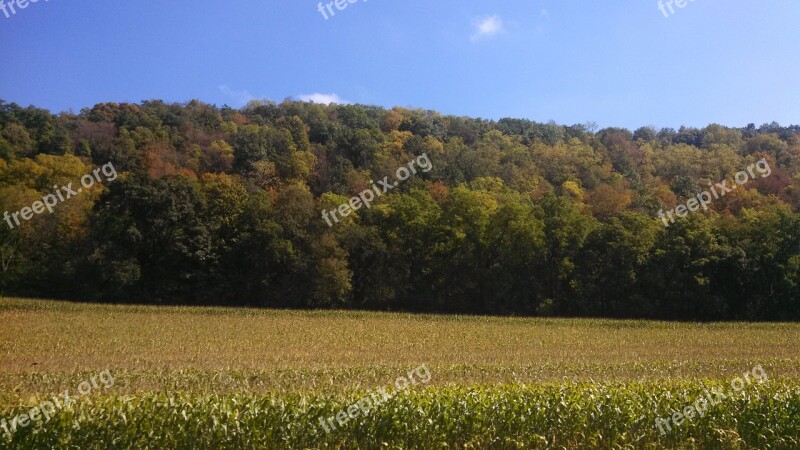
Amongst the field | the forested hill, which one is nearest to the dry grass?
the field

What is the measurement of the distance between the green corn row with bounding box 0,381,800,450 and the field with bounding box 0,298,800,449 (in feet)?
0.07

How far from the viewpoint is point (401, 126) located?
106625 millimetres

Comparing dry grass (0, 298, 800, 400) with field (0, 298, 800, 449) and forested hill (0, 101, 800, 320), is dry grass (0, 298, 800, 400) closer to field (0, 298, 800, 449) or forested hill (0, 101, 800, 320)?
field (0, 298, 800, 449)

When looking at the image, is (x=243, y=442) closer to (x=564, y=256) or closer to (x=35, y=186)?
(x=564, y=256)

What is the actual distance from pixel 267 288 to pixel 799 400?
40869 millimetres

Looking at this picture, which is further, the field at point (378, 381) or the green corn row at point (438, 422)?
Result: the field at point (378, 381)

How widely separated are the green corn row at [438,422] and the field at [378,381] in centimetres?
2

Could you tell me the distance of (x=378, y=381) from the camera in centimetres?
1572

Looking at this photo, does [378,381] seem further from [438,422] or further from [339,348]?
[339,348]

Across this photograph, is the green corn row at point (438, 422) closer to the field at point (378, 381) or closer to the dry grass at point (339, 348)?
the field at point (378, 381)

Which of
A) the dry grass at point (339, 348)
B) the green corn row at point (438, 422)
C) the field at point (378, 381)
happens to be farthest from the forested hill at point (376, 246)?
the green corn row at point (438, 422)

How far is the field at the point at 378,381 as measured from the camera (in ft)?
29.3

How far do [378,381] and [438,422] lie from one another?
6269mm

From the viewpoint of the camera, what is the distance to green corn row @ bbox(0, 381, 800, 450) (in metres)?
8.51
